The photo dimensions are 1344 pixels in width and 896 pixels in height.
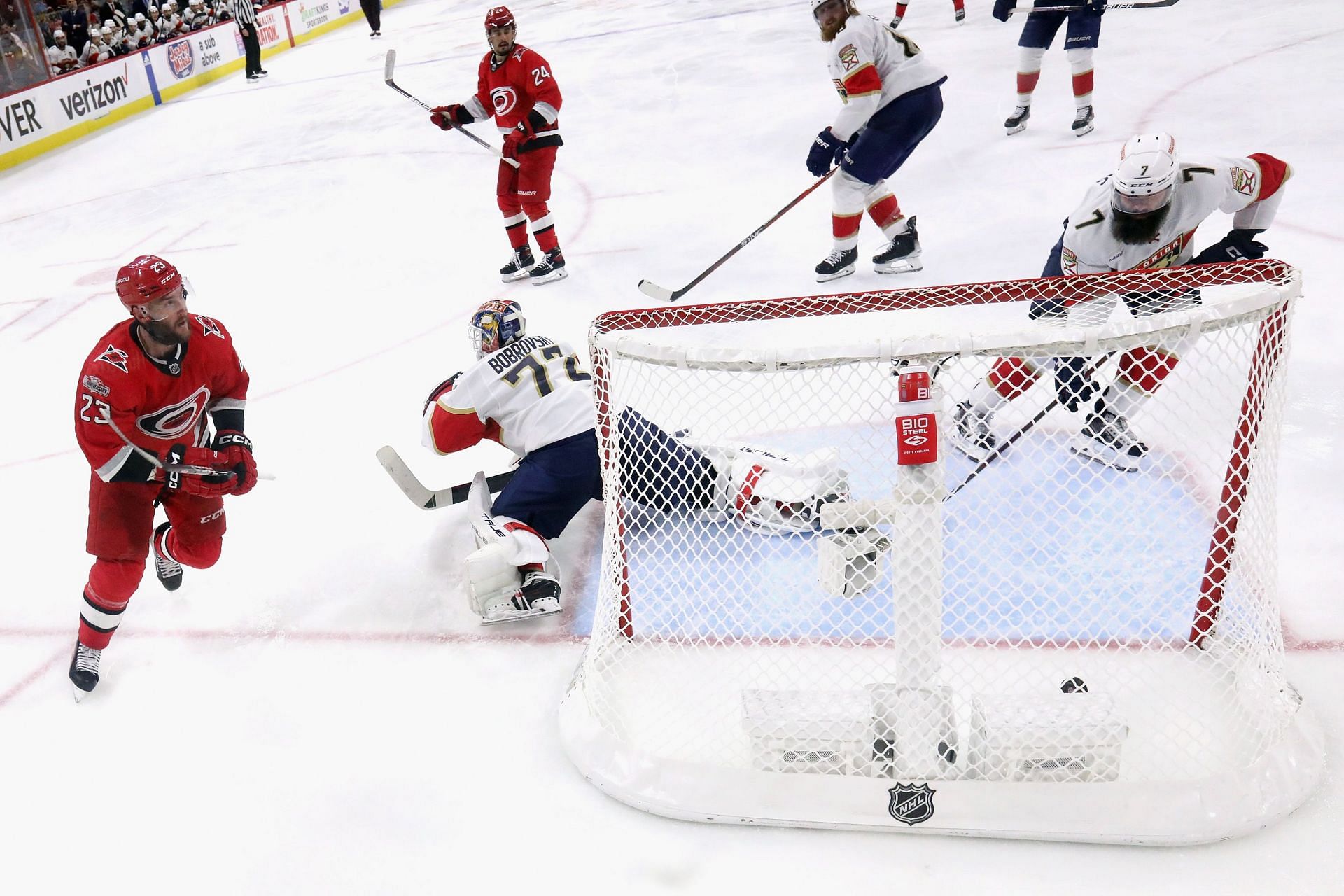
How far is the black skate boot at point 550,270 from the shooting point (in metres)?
4.79

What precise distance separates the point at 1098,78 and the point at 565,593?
567cm

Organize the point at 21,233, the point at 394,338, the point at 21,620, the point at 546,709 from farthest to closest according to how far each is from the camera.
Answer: the point at 21,233, the point at 394,338, the point at 21,620, the point at 546,709

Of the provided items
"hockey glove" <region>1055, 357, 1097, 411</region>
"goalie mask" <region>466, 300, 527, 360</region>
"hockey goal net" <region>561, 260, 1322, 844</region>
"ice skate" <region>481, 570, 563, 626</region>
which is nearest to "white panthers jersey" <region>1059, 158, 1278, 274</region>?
"hockey goal net" <region>561, 260, 1322, 844</region>

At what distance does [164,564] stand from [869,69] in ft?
9.60

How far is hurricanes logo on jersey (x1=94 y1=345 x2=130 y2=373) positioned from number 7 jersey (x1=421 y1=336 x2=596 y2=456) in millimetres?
696

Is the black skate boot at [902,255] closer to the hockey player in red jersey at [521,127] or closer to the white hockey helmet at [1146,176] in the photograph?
the hockey player in red jersey at [521,127]

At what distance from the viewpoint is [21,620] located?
280cm

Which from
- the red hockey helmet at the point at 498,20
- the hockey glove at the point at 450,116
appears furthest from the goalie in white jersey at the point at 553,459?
the hockey glove at the point at 450,116

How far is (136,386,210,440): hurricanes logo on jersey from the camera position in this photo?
2.34m

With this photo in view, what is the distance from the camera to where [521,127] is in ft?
15.0

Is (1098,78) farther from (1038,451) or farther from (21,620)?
(21,620)

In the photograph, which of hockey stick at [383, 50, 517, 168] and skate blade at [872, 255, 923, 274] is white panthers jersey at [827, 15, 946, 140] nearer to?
skate blade at [872, 255, 923, 274]

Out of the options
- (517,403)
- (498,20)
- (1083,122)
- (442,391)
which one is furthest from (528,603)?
(1083,122)

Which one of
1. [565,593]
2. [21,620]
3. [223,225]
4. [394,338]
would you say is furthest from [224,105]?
[565,593]
